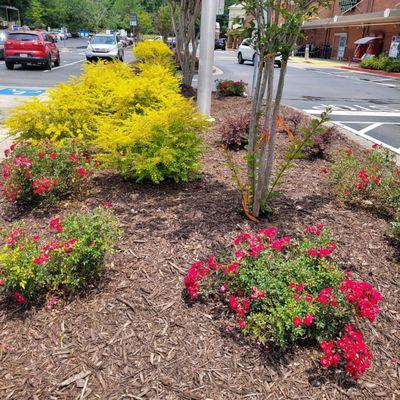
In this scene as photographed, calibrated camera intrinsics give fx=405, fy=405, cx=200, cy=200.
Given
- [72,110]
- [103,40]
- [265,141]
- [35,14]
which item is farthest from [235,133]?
[35,14]

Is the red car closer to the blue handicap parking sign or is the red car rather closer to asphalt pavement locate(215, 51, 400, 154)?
the blue handicap parking sign

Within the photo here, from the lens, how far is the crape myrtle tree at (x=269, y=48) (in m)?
3.19

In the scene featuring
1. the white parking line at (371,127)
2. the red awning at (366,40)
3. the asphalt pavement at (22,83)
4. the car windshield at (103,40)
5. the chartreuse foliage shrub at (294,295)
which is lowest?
the asphalt pavement at (22,83)

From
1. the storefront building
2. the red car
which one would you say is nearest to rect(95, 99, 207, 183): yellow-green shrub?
the red car

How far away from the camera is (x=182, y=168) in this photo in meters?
4.64

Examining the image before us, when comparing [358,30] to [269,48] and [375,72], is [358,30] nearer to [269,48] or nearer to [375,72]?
[375,72]

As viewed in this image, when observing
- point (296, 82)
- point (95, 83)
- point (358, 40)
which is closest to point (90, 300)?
point (95, 83)

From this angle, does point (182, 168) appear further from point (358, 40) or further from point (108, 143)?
point (358, 40)

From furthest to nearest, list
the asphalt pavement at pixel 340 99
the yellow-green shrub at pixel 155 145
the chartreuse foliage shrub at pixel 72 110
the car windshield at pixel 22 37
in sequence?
the car windshield at pixel 22 37, the asphalt pavement at pixel 340 99, the chartreuse foliage shrub at pixel 72 110, the yellow-green shrub at pixel 155 145

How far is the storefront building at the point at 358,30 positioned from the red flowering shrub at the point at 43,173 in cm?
2954

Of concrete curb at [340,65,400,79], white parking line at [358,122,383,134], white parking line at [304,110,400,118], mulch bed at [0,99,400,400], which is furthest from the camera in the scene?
concrete curb at [340,65,400,79]

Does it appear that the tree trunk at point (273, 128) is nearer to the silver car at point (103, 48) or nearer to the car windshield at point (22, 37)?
the car windshield at point (22, 37)

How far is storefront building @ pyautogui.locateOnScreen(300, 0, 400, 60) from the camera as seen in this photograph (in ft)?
→ 109

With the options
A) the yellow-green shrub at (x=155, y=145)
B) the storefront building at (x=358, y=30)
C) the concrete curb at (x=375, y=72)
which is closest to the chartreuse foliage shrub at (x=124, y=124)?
the yellow-green shrub at (x=155, y=145)
